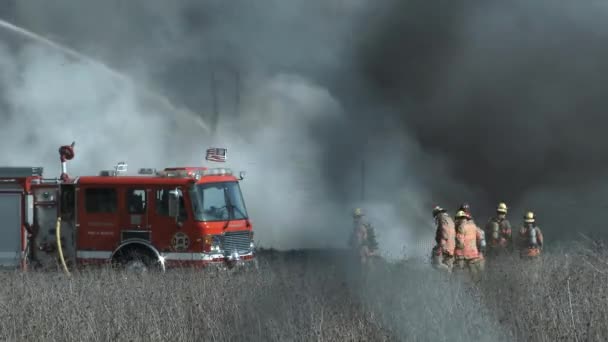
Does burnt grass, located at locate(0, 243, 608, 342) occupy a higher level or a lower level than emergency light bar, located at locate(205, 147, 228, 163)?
lower

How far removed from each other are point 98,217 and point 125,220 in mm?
433

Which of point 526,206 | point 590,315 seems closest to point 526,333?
point 590,315

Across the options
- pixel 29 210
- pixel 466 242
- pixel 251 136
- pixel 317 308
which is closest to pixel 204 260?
pixel 29 210

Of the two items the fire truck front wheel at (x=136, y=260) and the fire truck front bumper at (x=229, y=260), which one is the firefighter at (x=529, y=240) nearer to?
the fire truck front bumper at (x=229, y=260)

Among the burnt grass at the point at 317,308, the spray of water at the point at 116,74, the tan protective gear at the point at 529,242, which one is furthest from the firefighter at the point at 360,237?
the spray of water at the point at 116,74

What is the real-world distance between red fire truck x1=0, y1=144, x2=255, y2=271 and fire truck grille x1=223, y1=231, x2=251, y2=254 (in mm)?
15

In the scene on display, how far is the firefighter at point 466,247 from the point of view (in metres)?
13.3

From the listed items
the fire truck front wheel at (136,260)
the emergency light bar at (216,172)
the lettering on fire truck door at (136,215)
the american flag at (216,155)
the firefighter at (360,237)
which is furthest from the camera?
the american flag at (216,155)

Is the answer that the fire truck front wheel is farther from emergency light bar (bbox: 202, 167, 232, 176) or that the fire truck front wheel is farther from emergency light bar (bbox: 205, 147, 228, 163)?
emergency light bar (bbox: 205, 147, 228, 163)

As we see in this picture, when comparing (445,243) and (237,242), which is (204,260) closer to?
(237,242)

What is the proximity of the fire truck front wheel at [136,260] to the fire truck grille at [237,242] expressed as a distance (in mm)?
1119

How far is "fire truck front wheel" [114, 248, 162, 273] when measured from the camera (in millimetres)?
14742

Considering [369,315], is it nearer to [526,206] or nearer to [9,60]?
[526,206]

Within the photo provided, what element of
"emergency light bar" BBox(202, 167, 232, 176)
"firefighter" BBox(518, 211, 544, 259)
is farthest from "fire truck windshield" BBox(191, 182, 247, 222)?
"firefighter" BBox(518, 211, 544, 259)
